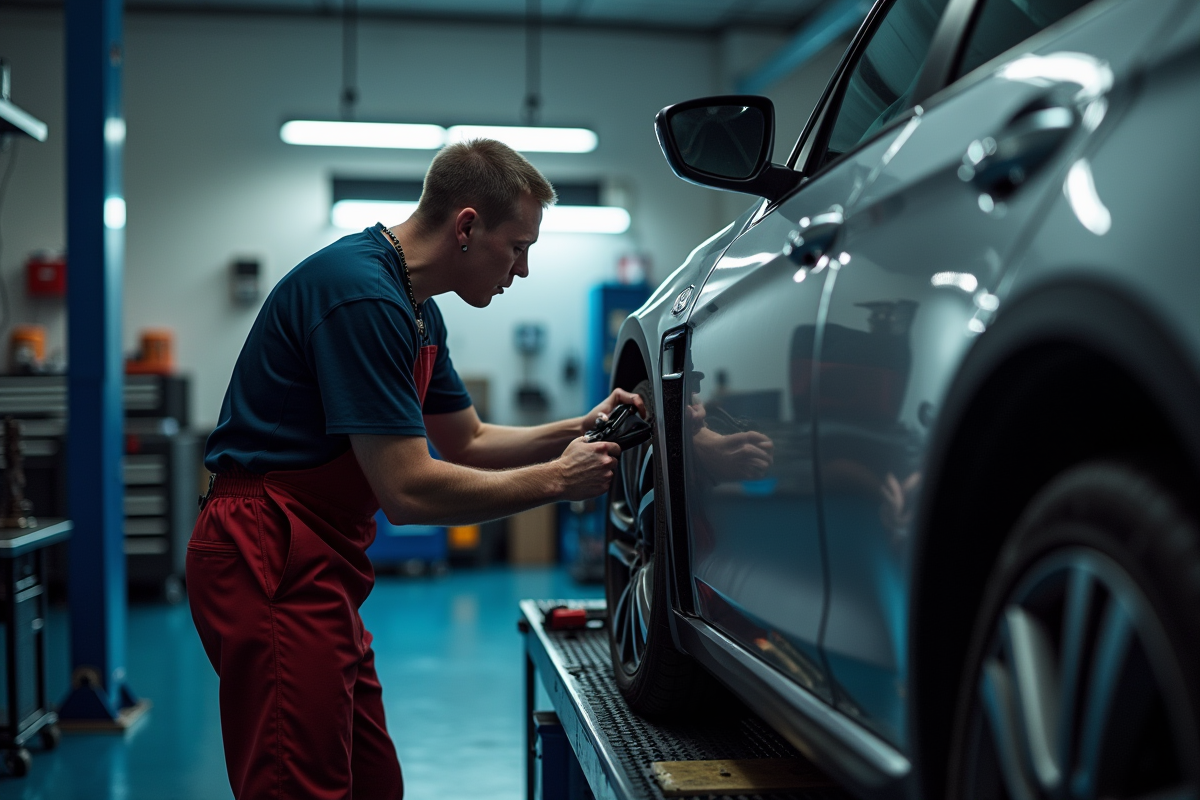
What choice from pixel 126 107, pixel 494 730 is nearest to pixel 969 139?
pixel 494 730

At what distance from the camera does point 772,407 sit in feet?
3.95

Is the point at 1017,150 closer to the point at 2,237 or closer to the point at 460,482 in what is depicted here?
the point at 460,482

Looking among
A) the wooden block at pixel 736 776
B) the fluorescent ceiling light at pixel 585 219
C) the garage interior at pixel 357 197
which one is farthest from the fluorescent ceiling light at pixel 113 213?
the fluorescent ceiling light at pixel 585 219

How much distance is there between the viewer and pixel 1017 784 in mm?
732

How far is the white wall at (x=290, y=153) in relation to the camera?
7891 millimetres

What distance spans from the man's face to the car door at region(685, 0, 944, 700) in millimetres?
565

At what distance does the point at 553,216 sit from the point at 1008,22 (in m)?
7.25

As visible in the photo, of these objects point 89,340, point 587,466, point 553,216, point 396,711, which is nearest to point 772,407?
point 587,466

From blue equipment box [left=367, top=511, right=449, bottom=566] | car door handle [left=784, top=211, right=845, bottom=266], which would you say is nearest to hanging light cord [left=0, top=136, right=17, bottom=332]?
blue equipment box [left=367, top=511, right=449, bottom=566]

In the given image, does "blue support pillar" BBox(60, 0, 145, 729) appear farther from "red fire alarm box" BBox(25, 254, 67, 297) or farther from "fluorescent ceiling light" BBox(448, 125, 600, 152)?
"red fire alarm box" BBox(25, 254, 67, 297)

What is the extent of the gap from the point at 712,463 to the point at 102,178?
11.1ft

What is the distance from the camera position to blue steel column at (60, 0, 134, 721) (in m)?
3.91

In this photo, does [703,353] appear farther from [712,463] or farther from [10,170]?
[10,170]

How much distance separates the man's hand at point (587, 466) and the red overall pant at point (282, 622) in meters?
0.41
